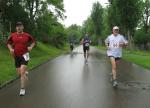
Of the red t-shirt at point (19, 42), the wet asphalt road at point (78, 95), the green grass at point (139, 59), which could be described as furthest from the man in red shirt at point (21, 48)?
the green grass at point (139, 59)

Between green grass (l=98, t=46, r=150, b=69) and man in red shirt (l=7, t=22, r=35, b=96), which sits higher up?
man in red shirt (l=7, t=22, r=35, b=96)

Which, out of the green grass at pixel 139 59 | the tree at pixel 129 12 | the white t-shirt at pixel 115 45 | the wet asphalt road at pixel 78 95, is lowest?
the green grass at pixel 139 59

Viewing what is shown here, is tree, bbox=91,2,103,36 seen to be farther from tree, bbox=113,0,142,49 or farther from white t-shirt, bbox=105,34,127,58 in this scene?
white t-shirt, bbox=105,34,127,58

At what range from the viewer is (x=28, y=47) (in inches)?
498

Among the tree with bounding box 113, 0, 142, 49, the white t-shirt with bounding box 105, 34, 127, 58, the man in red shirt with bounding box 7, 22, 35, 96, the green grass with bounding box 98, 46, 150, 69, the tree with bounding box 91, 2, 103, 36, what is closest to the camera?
the man in red shirt with bounding box 7, 22, 35, 96

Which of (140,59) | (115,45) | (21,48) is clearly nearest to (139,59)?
(140,59)

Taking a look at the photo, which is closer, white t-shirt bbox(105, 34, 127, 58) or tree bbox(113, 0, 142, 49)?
white t-shirt bbox(105, 34, 127, 58)

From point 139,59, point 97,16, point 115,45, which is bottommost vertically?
point 139,59

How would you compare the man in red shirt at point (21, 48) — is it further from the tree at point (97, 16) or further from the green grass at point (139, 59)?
the tree at point (97, 16)

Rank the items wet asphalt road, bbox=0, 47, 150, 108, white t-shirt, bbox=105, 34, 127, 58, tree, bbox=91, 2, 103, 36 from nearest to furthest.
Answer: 1. wet asphalt road, bbox=0, 47, 150, 108
2. white t-shirt, bbox=105, 34, 127, 58
3. tree, bbox=91, 2, 103, 36

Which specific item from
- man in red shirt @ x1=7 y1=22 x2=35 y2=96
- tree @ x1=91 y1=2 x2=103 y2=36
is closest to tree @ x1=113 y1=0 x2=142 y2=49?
man in red shirt @ x1=7 y1=22 x2=35 y2=96

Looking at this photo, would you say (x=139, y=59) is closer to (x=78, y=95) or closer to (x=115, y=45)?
(x=115, y=45)

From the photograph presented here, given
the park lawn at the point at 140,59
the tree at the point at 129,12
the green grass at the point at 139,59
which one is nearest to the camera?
the park lawn at the point at 140,59

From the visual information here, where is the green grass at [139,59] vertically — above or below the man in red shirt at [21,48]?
below
